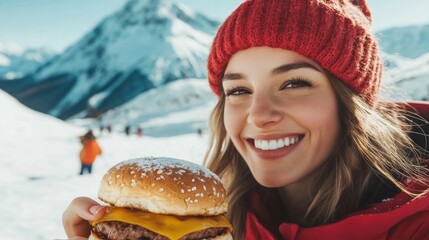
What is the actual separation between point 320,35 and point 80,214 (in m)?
1.85

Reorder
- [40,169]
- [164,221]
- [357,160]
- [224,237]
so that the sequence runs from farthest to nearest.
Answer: [40,169]
[357,160]
[224,237]
[164,221]

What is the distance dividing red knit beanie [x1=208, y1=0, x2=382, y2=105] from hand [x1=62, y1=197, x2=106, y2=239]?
137 centimetres

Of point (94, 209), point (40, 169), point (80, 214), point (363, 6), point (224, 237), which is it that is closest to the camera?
point (224, 237)

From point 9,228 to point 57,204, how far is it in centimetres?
179

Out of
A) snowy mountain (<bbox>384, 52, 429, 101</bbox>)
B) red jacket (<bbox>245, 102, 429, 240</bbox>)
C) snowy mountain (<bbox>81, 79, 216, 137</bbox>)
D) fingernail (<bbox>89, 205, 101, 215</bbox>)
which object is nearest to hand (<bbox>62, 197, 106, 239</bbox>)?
fingernail (<bbox>89, 205, 101, 215</bbox>)

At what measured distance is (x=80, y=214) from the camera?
256 centimetres

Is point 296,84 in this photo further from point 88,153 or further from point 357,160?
point 88,153

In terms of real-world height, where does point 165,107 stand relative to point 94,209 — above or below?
below

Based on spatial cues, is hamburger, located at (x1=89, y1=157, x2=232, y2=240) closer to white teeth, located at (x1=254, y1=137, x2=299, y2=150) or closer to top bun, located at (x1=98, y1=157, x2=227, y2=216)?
top bun, located at (x1=98, y1=157, x2=227, y2=216)

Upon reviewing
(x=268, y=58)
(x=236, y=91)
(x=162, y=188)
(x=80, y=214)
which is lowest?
(x=80, y=214)

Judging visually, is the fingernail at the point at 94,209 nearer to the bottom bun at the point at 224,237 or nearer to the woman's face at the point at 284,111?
the bottom bun at the point at 224,237

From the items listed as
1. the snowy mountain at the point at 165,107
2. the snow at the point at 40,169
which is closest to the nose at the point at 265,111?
the snow at the point at 40,169

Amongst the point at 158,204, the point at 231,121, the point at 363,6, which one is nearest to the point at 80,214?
the point at 158,204

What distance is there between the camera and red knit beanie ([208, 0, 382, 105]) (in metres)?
2.66
